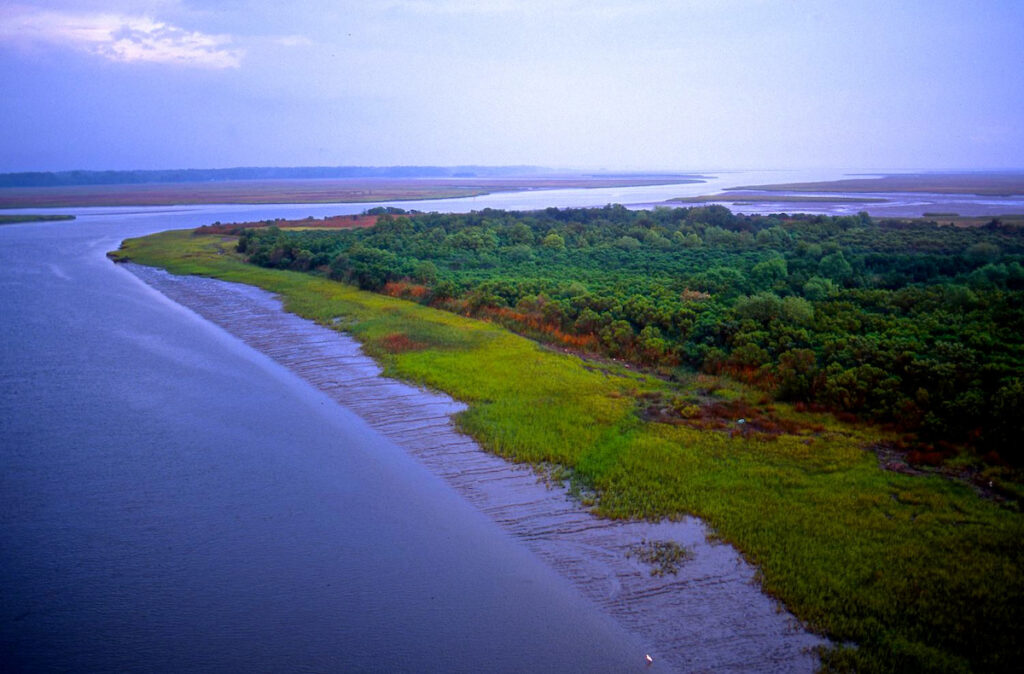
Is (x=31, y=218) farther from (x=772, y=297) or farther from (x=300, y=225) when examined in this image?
(x=772, y=297)

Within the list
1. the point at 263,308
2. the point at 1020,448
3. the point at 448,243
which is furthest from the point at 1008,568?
the point at 448,243

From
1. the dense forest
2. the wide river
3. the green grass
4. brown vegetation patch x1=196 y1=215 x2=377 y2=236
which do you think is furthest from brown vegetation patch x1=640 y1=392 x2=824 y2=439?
brown vegetation patch x1=196 y1=215 x2=377 y2=236

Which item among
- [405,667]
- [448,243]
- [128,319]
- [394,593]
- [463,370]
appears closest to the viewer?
[405,667]

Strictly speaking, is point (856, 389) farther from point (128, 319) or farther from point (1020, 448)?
point (128, 319)

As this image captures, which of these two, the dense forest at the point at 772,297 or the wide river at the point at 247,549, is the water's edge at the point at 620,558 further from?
the dense forest at the point at 772,297

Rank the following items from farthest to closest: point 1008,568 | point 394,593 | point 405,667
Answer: point 394,593, point 1008,568, point 405,667

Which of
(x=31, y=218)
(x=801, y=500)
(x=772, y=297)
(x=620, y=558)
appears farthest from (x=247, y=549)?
(x=31, y=218)
